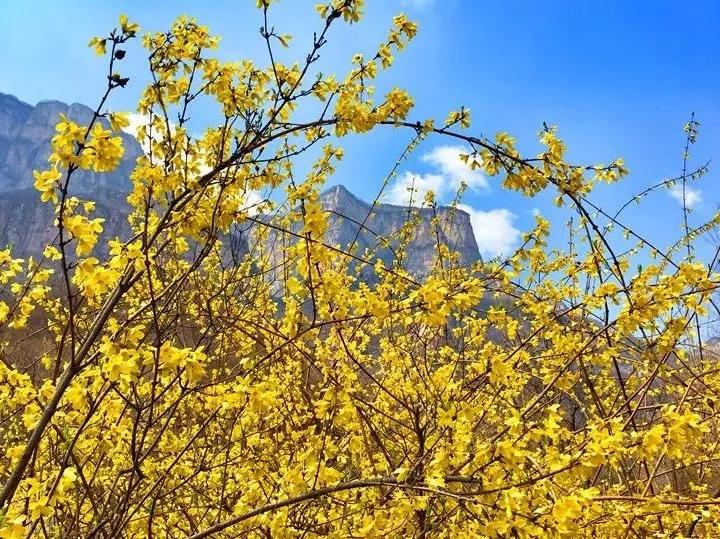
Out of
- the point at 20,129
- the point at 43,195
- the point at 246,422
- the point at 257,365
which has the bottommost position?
the point at 246,422

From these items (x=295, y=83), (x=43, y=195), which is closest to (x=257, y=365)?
(x=43, y=195)

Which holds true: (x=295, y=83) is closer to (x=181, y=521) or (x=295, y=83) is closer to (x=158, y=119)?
(x=158, y=119)

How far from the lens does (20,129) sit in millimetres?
147000

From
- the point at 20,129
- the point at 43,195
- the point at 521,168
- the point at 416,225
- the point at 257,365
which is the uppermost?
the point at 20,129

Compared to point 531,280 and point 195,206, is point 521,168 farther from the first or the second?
point 531,280

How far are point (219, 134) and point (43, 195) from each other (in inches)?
43.5

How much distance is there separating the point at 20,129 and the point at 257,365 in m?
174

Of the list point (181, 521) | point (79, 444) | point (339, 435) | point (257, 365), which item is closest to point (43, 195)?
point (257, 365)

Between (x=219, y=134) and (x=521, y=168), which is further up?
(x=219, y=134)

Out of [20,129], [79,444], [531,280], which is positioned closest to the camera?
[79,444]

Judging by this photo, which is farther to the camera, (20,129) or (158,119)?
(20,129)

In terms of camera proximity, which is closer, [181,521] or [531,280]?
[181,521]

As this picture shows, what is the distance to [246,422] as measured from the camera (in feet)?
9.72

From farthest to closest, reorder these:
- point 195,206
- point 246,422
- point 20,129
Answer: point 20,129 → point 246,422 → point 195,206
